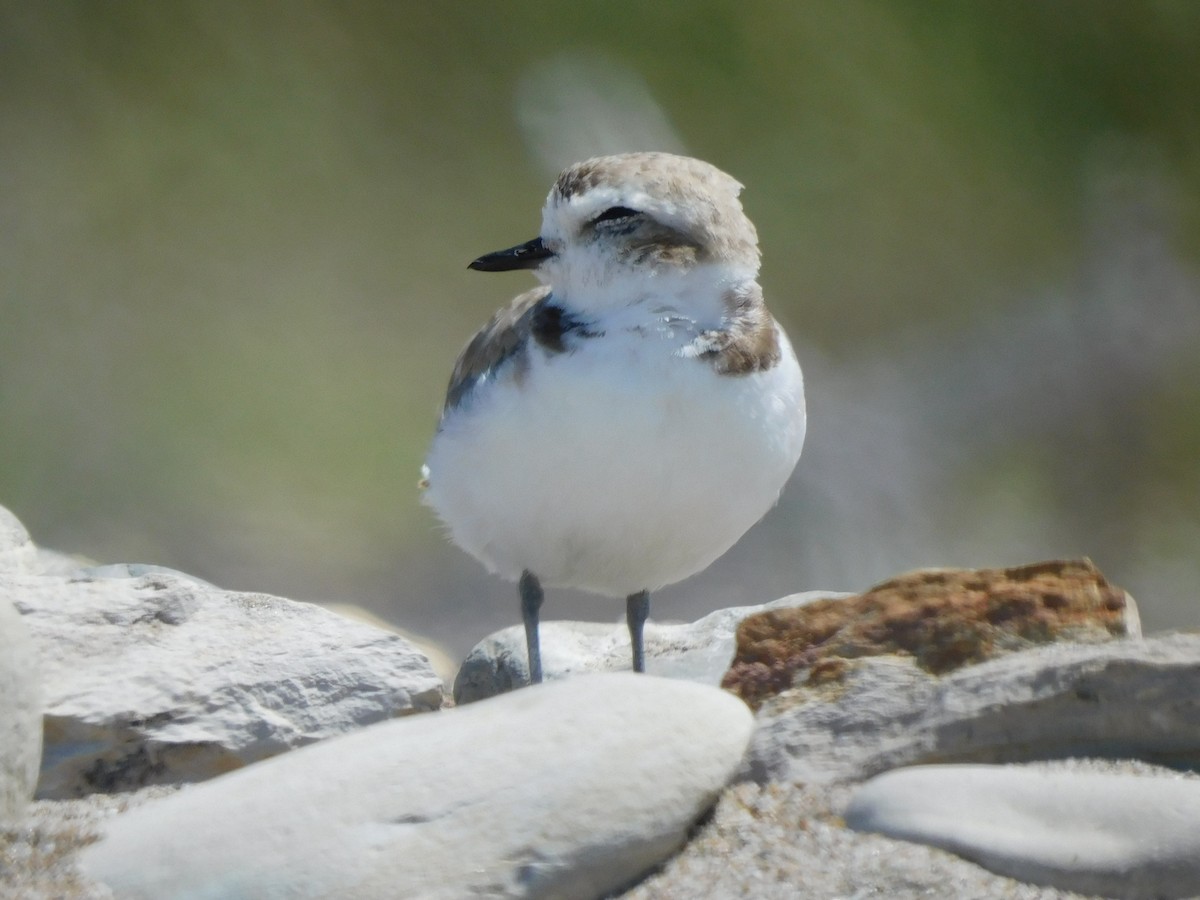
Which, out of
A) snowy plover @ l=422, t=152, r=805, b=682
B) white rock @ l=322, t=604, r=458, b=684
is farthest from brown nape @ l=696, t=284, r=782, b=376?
white rock @ l=322, t=604, r=458, b=684

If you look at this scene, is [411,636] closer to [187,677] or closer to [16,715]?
[187,677]

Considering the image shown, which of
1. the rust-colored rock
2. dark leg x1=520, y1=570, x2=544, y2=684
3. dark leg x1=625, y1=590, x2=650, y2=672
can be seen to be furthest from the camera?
dark leg x1=625, y1=590, x2=650, y2=672

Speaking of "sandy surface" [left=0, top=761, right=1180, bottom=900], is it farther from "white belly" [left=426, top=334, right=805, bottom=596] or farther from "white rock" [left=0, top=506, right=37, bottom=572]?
"white rock" [left=0, top=506, right=37, bottom=572]

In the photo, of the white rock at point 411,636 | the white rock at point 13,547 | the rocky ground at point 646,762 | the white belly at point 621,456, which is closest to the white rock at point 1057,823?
the rocky ground at point 646,762

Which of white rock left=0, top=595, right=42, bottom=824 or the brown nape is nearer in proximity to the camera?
white rock left=0, top=595, right=42, bottom=824

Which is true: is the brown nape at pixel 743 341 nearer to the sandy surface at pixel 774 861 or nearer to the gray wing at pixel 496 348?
the gray wing at pixel 496 348

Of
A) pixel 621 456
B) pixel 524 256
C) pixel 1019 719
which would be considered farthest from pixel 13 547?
pixel 1019 719
